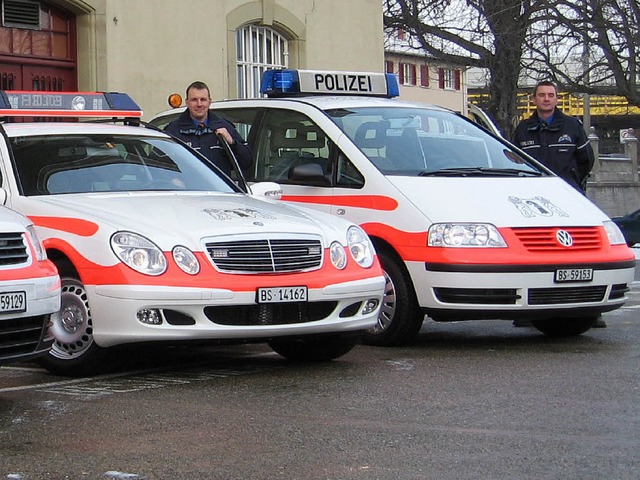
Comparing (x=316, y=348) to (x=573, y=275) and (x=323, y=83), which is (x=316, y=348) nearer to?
(x=573, y=275)

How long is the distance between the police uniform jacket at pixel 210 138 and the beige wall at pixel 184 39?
6.35 metres

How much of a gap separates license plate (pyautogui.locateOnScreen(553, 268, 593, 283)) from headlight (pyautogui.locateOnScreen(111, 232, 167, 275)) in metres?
2.86

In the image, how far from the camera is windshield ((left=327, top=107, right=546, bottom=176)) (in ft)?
33.1

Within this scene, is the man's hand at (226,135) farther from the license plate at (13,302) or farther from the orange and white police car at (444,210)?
the license plate at (13,302)

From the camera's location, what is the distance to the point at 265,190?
9398mm

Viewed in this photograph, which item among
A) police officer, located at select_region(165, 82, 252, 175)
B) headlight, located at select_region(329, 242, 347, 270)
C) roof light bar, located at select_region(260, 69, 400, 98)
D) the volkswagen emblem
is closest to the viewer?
headlight, located at select_region(329, 242, 347, 270)

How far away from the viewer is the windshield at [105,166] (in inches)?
346

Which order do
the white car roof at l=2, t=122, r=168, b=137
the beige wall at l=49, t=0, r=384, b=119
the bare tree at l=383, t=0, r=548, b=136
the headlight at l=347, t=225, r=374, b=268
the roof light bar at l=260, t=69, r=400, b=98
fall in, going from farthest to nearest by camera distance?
1. the bare tree at l=383, t=0, r=548, b=136
2. the beige wall at l=49, t=0, r=384, b=119
3. the roof light bar at l=260, t=69, r=400, b=98
4. the white car roof at l=2, t=122, r=168, b=137
5. the headlight at l=347, t=225, r=374, b=268

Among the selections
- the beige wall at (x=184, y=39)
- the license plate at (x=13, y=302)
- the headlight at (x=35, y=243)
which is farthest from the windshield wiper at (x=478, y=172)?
the beige wall at (x=184, y=39)

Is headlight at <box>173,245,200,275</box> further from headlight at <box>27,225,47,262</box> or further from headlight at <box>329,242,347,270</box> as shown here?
headlight at <box>329,242,347,270</box>

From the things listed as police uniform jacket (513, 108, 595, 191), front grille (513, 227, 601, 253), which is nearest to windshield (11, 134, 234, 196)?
front grille (513, 227, 601, 253)

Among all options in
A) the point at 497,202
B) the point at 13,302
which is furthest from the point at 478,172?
the point at 13,302

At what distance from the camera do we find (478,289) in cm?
923

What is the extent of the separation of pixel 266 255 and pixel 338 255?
55cm
